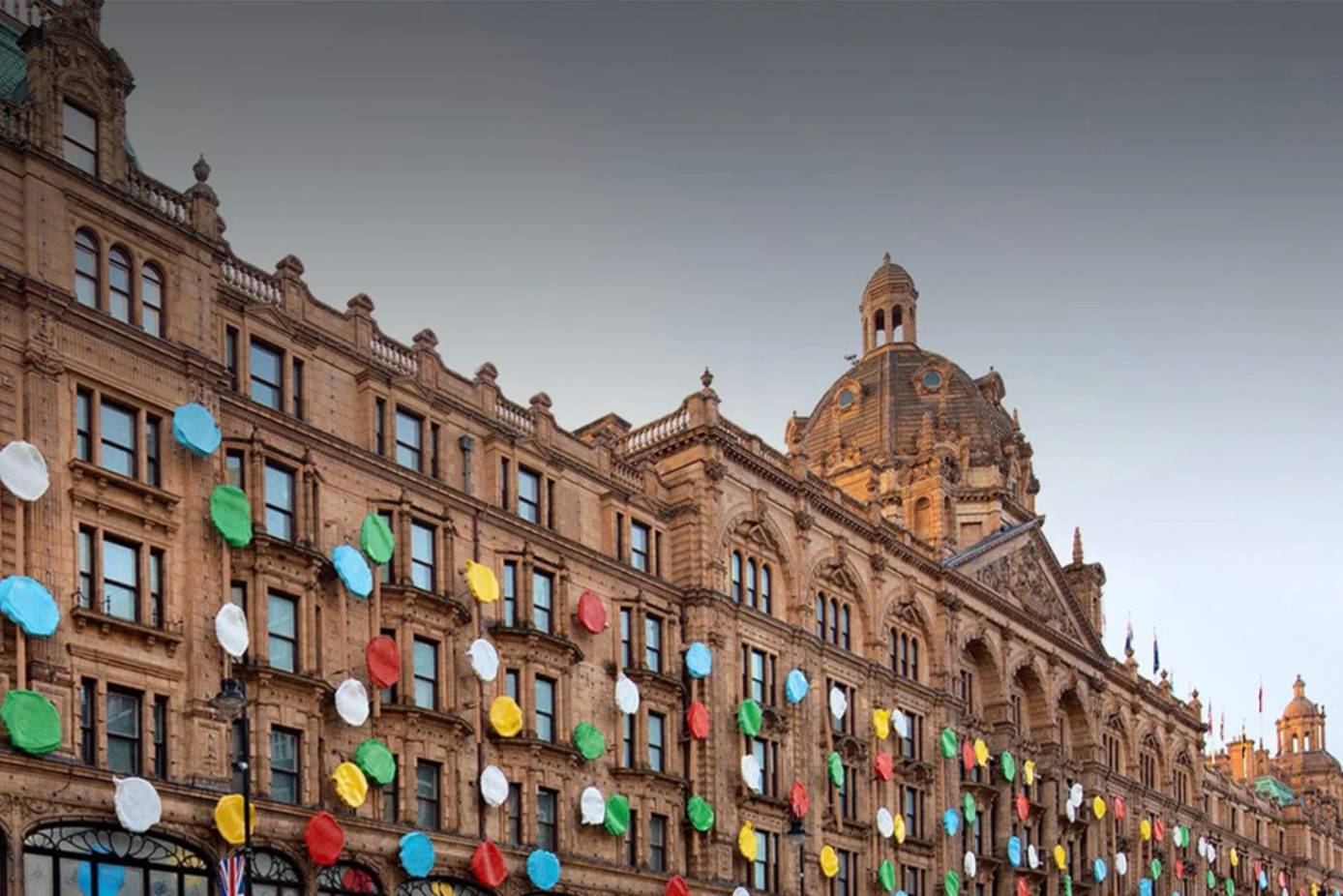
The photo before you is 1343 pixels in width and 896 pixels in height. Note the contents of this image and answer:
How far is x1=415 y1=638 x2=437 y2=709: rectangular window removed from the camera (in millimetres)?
50969

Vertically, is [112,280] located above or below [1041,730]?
above

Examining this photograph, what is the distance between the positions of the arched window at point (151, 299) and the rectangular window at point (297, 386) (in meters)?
5.49

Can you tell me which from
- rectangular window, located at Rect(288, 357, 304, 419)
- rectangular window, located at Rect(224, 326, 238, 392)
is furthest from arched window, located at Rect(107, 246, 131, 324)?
rectangular window, located at Rect(288, 357, 304, 419)

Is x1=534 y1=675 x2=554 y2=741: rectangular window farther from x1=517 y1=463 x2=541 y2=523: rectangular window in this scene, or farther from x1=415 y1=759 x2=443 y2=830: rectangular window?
x1=517 y1=463 x2=541 y2=523: rectangular window

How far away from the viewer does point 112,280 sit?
4344 cm

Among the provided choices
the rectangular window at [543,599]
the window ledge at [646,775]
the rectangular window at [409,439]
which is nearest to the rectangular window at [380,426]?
the rectangular window at [409,439]

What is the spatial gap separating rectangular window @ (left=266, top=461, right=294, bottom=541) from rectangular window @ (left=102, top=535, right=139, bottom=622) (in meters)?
5.31

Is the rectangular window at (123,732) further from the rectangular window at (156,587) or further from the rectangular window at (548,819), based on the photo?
the rectangular window at (548,819)

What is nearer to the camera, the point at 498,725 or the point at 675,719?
the point at 498,725

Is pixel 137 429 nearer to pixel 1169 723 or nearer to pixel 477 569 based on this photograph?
pixel 477 569

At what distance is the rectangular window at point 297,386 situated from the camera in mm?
49344

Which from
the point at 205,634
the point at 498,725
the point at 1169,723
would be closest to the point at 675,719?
the point at 498,725

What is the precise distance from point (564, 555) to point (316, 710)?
13179 mm

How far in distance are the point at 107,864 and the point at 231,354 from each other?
14836mm
